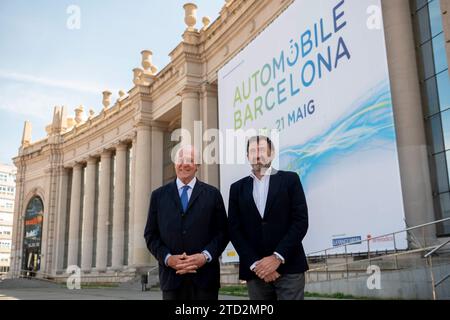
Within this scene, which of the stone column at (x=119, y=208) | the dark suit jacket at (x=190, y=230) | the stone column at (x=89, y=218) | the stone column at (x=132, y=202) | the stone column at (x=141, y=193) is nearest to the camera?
the dark suit jacket at (x=190, y=230)

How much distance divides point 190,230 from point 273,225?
71cm

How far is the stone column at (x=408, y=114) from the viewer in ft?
45.2

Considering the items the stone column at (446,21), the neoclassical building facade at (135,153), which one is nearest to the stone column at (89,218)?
the neoclassical building facade at (135,153)

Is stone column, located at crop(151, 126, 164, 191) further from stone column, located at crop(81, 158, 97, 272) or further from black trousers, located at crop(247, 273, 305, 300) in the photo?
black trousers, located at crop(247, 273, 305, 300)

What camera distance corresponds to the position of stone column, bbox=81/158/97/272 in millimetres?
40906

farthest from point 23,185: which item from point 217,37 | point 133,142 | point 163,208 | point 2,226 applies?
point 163,208

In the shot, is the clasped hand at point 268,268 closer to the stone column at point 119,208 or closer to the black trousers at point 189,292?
the black trousers at point 189,292

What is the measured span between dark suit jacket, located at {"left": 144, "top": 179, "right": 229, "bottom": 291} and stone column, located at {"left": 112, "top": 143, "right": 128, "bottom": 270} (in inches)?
1285

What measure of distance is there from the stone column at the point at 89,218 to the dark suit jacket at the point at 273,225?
38584 millimetres

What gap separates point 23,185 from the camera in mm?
51000

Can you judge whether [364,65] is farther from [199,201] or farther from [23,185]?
[23,185]

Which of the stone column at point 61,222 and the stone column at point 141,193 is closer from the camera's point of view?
the stone column at point 141,193

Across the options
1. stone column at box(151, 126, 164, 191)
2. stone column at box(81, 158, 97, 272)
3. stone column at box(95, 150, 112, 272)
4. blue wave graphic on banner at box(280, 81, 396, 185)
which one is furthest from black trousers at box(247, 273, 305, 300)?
stone column at box(81, 158, 97, 272)

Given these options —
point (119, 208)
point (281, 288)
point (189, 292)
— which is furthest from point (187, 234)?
point (119, 208)
